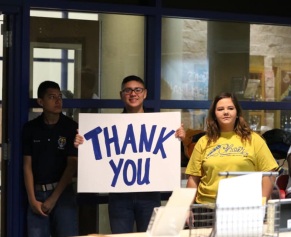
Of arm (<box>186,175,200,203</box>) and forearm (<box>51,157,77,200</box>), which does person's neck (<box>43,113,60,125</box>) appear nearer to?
forearm (<box>51,157,77,200</box>)

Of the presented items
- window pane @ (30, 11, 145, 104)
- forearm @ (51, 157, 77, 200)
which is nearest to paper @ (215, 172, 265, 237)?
forearm @ (51, 157, 77, 200)

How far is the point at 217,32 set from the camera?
5.48 meters

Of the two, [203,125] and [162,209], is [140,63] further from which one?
[162,209]

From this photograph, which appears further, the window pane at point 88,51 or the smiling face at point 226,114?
the window pane at point 88,51

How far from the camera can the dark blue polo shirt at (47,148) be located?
14.7 ft

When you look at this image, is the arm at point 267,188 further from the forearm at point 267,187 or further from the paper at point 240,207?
the paper at point 240,207

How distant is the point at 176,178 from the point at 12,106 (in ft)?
4.16

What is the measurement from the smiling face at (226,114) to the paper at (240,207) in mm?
1308

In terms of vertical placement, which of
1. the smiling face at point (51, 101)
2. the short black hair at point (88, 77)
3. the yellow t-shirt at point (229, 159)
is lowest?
the yellow t-shirt at point (229, 159)

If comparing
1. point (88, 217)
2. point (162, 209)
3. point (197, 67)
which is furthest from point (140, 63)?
point (162, 209)

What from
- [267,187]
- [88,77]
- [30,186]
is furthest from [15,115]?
[267,187]

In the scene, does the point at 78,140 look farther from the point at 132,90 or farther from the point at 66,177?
the point at 132,90

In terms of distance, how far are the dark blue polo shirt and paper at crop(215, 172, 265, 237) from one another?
2004mm

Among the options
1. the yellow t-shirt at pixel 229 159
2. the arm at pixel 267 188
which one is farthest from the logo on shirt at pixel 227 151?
the arm at pixel 267 188
